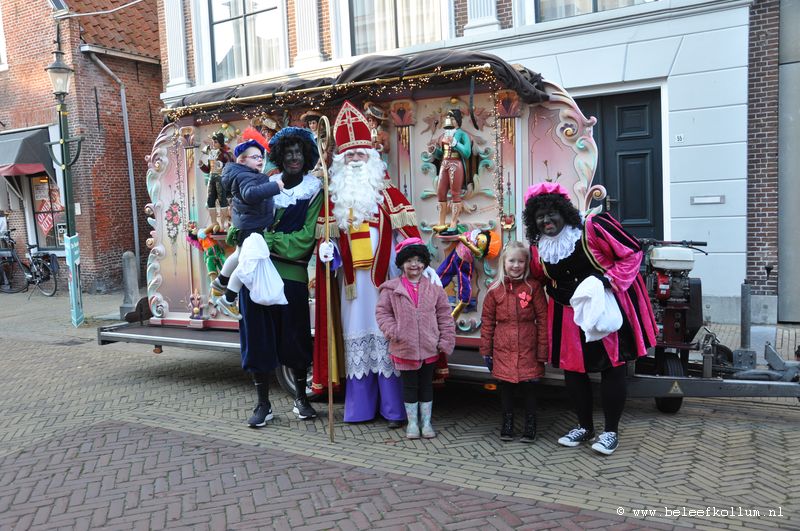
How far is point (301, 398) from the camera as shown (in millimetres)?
5516

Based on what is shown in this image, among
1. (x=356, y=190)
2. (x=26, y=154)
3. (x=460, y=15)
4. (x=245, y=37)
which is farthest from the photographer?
(x=26, y=154)

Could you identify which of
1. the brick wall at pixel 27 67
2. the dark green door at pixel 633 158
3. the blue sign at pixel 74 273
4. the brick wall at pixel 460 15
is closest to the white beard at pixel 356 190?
the dark green door at pixel 633 158

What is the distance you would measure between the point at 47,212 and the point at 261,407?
13432 mm

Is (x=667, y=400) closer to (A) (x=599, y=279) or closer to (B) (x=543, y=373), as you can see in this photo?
(B) (x=543, y=373)

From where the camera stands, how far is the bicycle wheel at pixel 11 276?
16.6m

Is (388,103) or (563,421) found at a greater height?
(388,103)

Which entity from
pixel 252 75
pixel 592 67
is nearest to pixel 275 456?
pixel 592 67

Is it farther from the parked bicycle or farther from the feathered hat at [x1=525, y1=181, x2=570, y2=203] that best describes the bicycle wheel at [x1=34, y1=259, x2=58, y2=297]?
the feathered hat at [x1=525, y1=181, x2=570, y2=203]

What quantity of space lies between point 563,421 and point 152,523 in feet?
10.2

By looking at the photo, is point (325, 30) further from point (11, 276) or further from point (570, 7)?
point (11, 276)

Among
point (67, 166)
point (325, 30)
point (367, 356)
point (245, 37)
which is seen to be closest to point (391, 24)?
point (325, 30)

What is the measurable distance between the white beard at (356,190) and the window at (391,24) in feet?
22.0

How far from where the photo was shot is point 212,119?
669cm

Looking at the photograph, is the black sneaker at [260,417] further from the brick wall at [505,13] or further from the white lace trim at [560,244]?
the brick wall at [505,13]
